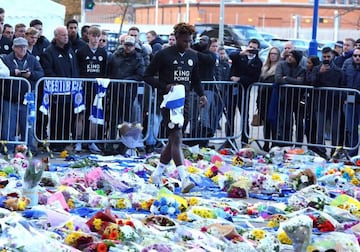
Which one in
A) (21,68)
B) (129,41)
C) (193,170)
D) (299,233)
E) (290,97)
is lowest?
(193,170)

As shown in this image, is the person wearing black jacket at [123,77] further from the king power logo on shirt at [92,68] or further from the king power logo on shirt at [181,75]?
the king power logo on shirt at [181,75]

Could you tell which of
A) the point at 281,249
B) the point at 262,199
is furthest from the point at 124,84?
the point at 281,249

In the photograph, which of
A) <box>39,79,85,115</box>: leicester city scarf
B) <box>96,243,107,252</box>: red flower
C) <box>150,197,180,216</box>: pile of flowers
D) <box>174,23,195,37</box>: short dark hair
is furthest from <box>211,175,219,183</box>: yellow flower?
<box>96,243,107,252</box>: red flower

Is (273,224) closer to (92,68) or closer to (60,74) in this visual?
(60,74)

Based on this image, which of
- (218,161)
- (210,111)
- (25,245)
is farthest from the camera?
(210,111)

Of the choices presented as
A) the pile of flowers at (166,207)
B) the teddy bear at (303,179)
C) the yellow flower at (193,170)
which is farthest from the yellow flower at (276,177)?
the pile of flowers at (166,207)

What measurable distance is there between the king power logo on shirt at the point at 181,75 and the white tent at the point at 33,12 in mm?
15052

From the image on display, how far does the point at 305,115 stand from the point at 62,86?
4387 mm

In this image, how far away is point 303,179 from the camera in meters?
12.9

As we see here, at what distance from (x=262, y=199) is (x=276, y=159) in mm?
3810

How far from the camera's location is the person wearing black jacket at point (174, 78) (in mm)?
12383

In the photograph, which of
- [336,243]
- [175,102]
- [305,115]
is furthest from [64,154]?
[336,243]

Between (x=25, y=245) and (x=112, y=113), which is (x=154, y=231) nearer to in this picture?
(x=25, y=245)

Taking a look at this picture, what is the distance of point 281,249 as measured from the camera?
9000 mm
